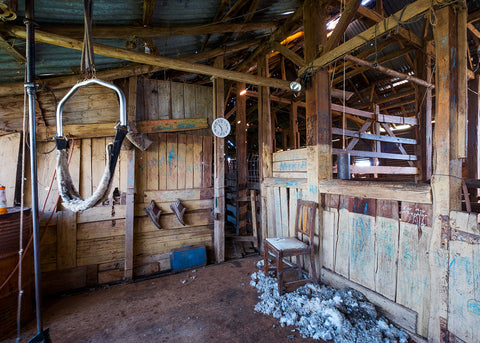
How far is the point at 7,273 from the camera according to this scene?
90.0 inches

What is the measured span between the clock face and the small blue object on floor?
6.80 ft

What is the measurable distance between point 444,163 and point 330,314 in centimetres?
183

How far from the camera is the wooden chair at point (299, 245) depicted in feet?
8.99

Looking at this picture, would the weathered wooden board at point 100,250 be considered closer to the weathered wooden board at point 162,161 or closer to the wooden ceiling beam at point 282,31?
the weathered wooden board at point 162,161

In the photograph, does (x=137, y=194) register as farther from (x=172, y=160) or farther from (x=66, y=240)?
(x=66, y=240)

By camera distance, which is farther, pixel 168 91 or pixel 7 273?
pixel 168 91

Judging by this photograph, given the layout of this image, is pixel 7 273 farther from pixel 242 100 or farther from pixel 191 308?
pixel 242 100

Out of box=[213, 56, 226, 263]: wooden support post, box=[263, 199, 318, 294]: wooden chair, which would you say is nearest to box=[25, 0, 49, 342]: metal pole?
box=[263, 199, 318, 294]: wooden chair

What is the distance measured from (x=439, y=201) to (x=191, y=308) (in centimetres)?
288

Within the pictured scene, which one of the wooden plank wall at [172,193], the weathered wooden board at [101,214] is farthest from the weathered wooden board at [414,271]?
the weathered wooden board at [101,214]

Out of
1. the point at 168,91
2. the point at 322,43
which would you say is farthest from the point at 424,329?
the point at 168,91

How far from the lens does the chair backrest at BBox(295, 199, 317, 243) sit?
9.66 feet

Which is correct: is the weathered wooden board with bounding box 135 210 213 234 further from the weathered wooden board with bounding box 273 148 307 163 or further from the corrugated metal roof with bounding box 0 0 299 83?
the corrugated metal roof with bounding box 0 0 299 83

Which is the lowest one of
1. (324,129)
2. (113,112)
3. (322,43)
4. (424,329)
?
(424,329)
